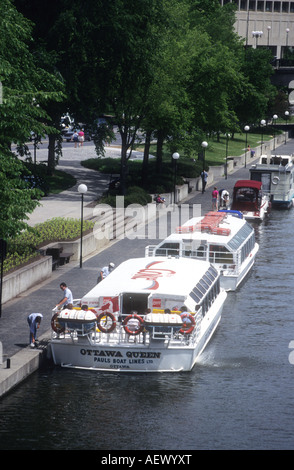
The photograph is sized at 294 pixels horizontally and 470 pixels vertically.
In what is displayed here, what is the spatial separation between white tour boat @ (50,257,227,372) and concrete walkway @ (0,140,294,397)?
4.18ft

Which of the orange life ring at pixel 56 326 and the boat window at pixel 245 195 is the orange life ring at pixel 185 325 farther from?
the boat window at pixel 245 195

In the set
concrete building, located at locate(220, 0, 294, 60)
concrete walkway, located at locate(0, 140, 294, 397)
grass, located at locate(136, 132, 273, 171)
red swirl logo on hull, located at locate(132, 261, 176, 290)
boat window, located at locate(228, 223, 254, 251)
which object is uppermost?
concrete building, located at locate(220, 0, 294, 60)

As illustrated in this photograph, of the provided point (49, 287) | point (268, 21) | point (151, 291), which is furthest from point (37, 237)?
point (268, 21)

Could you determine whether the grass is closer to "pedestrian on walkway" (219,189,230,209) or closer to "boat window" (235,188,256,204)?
"pedestrian on walkway" (219,189,230,209)

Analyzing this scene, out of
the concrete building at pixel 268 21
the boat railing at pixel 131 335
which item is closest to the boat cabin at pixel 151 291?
the boat railing at pixel 131 335

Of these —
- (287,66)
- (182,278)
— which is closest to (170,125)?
(182,278)

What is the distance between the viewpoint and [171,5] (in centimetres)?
6353

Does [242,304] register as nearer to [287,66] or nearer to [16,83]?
[16,83]

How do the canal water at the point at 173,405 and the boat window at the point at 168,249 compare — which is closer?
the canal water at the point at 173,405

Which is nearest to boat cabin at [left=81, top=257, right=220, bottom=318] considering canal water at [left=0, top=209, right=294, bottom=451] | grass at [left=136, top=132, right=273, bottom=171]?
canal water at [left=0, top=209, right=294, bottom=451]

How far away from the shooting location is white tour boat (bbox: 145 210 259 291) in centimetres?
3919

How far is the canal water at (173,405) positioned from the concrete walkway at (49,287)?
→ 0.62 m

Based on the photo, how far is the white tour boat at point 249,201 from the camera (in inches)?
2323

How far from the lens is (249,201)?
59781mm
